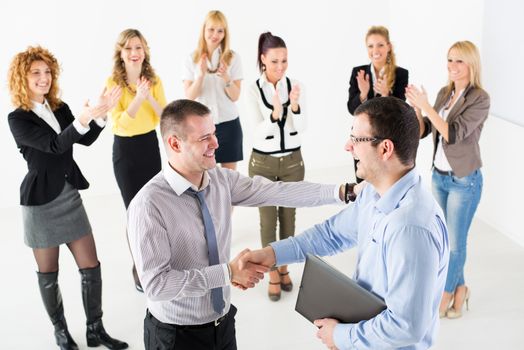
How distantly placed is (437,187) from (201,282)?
2.19 metres

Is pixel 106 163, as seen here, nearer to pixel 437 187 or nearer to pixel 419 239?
pixel 437 187

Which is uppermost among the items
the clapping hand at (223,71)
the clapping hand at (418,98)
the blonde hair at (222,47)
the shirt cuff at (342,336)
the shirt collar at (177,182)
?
the blonde hair at (222,47)

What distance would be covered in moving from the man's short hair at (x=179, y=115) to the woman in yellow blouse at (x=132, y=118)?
191 cm

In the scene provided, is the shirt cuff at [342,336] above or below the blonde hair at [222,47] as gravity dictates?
below

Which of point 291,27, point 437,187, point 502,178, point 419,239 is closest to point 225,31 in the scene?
point 291,27

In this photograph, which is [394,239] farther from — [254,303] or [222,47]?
[222,47]

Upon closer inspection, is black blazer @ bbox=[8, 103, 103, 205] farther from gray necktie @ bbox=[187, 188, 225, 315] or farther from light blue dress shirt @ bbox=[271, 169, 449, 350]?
light blue dress shirt @ bbox=[271, 169, 449, 350]

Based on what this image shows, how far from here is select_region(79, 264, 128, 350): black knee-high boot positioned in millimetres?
4066

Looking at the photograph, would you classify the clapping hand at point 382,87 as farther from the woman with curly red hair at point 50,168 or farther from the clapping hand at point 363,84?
the woman with curly red hair at point 50,168

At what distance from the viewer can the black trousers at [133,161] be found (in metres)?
4.66

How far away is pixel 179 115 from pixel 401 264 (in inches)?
43.0

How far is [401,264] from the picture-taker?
84.4 inches

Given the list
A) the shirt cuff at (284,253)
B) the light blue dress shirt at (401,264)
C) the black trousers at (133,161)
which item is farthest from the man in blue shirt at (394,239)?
the black trousers at (133,161)

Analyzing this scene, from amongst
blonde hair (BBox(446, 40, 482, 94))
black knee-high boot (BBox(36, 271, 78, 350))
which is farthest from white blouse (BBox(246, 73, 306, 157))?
black knee-high boot (BBox(36, 271, 78, 350))
